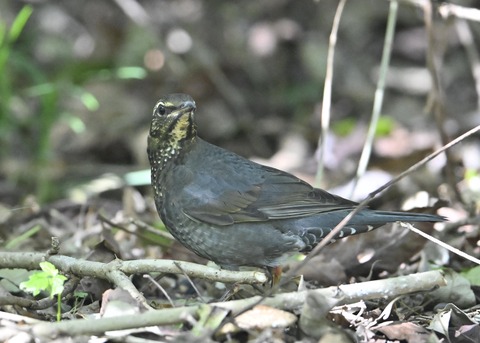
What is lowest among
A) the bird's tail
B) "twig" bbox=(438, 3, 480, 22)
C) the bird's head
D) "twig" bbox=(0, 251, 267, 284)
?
"twig" bbox=(0, 251, 267, 284)

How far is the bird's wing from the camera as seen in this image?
14.4 feet

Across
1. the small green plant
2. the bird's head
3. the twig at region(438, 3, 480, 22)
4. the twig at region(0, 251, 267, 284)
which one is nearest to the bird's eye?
the bird's head

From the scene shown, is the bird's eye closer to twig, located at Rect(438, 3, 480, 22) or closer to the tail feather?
the tail feather

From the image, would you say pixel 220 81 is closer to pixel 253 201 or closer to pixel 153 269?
pixel 253 201

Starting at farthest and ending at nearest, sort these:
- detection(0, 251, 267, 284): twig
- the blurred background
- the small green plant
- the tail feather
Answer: the blurred background < the tail feather < detection(0, 251, 267, 284): twig < the small green plant

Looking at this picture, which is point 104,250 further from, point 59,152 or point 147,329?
point 59,152

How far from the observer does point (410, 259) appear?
4762 mm

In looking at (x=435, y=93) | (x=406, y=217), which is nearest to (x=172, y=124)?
(x=406, y=217)

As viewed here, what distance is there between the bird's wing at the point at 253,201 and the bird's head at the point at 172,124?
29cm

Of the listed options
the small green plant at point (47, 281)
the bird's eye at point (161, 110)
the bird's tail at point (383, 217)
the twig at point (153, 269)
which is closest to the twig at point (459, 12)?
the bird's tail at point (383, 217)

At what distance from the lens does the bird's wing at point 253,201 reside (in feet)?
14.4

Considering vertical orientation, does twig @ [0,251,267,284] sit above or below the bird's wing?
below

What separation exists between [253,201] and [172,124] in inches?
24.9

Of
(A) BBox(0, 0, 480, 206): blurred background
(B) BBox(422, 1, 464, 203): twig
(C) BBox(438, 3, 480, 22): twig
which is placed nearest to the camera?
(C) BBox(438, 3, 480, 22): twig
